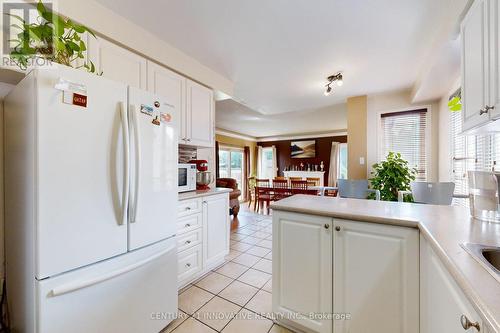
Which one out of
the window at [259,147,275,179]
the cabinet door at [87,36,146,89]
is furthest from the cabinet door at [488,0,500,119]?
the window at [259,147,275,179]

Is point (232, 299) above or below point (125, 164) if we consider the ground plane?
below

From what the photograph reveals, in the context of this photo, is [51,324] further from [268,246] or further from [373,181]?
[373,181]

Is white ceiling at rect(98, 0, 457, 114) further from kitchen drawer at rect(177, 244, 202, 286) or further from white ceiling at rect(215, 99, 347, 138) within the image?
kitchen drawer at rect(177, 244, 202, 286)

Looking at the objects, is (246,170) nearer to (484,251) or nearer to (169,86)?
(169,86)

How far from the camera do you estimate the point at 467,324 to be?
23.6 inches

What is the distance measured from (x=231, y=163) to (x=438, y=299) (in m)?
6.41

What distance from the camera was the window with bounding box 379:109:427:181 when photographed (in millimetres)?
3279

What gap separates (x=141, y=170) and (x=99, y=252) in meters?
0.49

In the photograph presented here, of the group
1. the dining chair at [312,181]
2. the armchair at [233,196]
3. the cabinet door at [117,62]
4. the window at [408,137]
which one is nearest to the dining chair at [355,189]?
the window at [408,137]

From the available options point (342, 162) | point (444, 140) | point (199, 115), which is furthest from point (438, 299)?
point (342, 162)

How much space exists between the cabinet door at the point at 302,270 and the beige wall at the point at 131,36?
187 centimetres

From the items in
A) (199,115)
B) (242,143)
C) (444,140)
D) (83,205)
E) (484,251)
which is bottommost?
(484,251)

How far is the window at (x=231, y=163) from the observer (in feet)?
21.9

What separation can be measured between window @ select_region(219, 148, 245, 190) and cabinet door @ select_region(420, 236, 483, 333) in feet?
19.1
